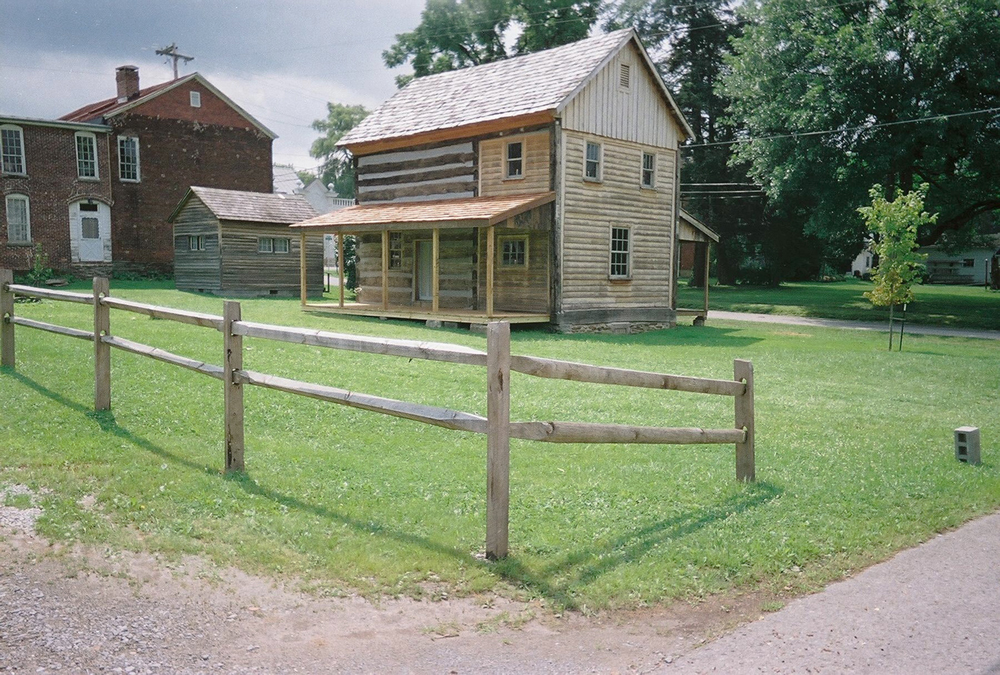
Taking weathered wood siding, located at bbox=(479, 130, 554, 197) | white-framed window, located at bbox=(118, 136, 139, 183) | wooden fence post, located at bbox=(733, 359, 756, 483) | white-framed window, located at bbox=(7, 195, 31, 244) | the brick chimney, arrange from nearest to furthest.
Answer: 1. wooden fence post, located at bbox=(733, 359, 756, 483)
2. weathered wood siding, located at bbox=(479, 130, 554, 197)
3. white-framed window, located at bbox=(7, 195, 31, 244)
4. white-framed window, located at bbox=(118, 136, 139, 183)
5. the brick chimney

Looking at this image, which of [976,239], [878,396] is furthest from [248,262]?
[976,239]

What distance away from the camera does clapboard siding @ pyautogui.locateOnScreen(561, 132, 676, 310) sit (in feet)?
78.0

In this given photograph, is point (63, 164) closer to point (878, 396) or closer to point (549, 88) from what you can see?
point (549, 88)

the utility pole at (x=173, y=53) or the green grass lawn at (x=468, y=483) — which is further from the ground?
the utility pole at (x=173, y=53)

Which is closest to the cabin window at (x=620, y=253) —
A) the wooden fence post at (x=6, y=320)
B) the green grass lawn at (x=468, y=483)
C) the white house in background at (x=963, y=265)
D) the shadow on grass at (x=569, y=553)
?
the green grass lawn at (x=468, y=483)

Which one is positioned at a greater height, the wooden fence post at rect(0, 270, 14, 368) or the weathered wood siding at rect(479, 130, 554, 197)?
the weathered wood siding at rect(479, 130, 554, 197)

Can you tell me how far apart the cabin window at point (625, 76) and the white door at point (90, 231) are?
86.9 ft

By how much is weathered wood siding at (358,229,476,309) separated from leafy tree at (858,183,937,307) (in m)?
11.6

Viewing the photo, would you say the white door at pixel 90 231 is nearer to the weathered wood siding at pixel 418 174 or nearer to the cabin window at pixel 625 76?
the weathered wood siding at pixel 418 174

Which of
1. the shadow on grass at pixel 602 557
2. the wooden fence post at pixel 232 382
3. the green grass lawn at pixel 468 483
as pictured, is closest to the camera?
the shadow on grass at pixel 602 557

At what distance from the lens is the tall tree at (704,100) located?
1971 inches

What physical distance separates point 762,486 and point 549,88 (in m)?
18.4

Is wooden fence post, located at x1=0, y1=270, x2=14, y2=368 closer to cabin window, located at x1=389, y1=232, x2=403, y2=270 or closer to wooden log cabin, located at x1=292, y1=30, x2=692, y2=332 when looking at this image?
wooden log cabin, located at x1=292, y1=30, x2=692, y2=332

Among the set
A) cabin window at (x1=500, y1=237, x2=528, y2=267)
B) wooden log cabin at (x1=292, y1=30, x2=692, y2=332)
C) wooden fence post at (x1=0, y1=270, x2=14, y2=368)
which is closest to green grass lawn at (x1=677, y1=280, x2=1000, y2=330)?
wooden log cabin at (x1=292, y1=30, x2=692, y2=332)
